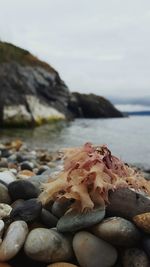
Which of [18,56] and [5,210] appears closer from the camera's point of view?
[5,210]

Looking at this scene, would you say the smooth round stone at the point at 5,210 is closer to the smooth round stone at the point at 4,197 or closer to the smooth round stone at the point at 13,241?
the smooth round stone at the point at 4,197

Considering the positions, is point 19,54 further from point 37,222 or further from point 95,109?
point 37,222

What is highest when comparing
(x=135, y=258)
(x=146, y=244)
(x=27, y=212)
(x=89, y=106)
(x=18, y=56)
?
(x=18, y=56)

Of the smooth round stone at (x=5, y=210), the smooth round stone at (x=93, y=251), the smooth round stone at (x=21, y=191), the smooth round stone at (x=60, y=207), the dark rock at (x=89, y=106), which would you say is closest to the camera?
the smooth round stone at (x=93, y=251)

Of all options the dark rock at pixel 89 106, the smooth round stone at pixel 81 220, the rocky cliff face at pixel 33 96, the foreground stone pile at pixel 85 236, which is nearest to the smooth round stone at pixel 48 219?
the foreground stone pile at pixel 85 236

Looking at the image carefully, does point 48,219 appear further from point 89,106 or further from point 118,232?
point 89,106

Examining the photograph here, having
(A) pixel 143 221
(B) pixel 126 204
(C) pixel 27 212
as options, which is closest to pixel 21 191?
(C) pixel 27 212

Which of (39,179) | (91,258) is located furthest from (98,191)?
(39,179)
